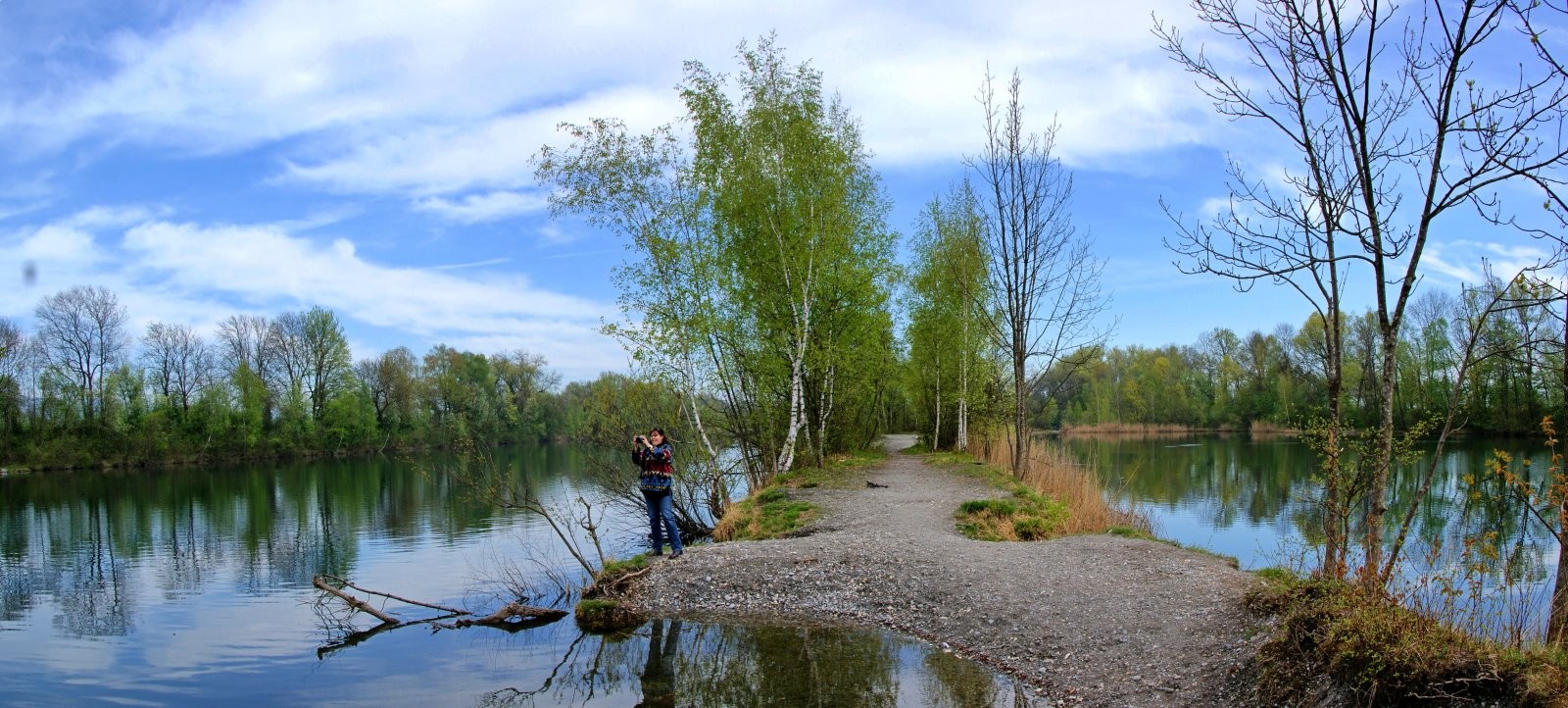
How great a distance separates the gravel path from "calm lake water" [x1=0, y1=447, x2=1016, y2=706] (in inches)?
22.8

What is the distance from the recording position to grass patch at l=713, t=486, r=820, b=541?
14859mm

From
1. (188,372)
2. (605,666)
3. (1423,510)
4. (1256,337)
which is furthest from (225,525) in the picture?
(1256,337)

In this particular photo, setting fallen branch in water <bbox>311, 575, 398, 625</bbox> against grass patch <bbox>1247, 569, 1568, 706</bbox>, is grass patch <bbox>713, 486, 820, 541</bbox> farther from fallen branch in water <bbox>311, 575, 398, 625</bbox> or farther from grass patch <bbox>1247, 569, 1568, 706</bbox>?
grass patch <bbox>1247, 569, 1568, 706</bbox>

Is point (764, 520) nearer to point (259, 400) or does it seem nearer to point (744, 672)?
point (744, 672)

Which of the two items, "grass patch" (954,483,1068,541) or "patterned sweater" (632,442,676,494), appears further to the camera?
"grass patch" (954,483,1068,541)

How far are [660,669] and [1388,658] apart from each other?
681 centimetres

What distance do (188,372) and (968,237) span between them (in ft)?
189

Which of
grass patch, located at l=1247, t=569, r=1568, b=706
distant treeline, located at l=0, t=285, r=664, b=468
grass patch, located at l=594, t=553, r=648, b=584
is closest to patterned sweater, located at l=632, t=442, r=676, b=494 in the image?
grass patch, located at l=594, t=553, r=648, b=584

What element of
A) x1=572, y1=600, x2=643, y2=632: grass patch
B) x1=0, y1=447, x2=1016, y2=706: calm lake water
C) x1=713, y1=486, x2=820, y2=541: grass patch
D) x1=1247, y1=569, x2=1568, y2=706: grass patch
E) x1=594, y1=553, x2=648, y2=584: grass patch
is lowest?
x1=0, y1=447, x2=1016, y2=706: calm lake water

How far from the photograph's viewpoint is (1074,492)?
52.6 feet

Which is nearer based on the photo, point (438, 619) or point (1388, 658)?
point (1388, 658)

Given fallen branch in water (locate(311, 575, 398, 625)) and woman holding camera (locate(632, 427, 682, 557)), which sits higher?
woman holding camera (locate(632, 427, 682, 557))

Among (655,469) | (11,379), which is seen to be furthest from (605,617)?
(11,379)

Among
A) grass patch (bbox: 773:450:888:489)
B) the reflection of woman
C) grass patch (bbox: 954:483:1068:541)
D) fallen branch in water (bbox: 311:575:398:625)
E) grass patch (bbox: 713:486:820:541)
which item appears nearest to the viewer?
the reflection of woman
